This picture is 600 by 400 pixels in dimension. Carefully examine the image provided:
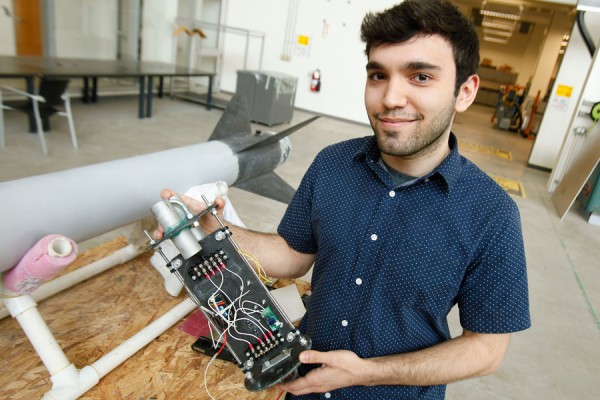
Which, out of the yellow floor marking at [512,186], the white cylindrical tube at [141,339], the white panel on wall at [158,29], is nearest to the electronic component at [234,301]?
the white cylindrical tube at [141,339]

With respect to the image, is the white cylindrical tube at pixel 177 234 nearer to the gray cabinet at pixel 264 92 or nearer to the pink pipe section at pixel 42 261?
the pink pipe section at pixel 42 261

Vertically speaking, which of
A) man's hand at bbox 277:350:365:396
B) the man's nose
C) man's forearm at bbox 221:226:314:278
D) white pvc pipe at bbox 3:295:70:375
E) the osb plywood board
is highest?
the man's nose

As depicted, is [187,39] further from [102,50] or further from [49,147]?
[49,147]

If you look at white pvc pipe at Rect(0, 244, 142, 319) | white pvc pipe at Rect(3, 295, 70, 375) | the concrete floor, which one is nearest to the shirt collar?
white pvc pipe at Rect(3, 295, 70, 375)

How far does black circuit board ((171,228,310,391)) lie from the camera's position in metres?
0.86

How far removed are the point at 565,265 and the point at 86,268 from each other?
10.9ft

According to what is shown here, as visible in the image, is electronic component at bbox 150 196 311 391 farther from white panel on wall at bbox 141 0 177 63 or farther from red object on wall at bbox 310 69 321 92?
white panel on wall at bbox 141 0 177 63

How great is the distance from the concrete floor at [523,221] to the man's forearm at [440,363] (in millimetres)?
1093

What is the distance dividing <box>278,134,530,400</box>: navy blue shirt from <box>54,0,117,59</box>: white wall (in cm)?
567

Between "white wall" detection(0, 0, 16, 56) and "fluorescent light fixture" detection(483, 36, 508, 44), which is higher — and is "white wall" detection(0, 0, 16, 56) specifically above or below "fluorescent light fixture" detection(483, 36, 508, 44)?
below

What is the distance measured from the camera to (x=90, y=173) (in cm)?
119

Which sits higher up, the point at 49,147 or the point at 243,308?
the point at 243,308

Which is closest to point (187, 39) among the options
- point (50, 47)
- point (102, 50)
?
point (102, 50)

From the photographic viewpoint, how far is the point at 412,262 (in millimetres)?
896
